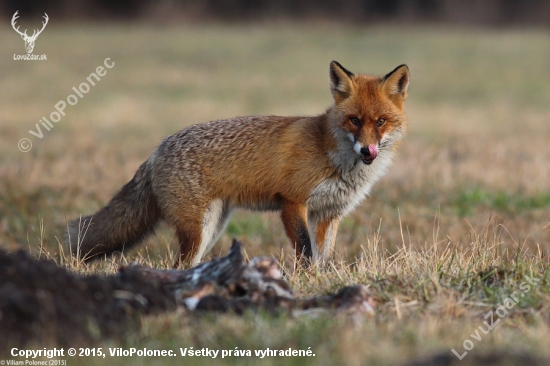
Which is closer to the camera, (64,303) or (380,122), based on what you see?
(64,303)

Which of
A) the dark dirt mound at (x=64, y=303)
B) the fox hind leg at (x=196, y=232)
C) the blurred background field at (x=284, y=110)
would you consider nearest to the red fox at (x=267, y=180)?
the fox hind leg at (x=196, y=232)

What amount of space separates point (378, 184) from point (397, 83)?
5.19m

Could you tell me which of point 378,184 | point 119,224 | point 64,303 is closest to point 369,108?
point 119,224

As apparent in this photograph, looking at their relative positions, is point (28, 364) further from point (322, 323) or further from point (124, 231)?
point (124, 231)

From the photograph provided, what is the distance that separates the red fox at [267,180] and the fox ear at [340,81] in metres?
0.01

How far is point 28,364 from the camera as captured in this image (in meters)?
3.73

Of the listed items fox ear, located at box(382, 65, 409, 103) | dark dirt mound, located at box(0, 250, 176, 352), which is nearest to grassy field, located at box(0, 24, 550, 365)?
dark dirt mound, located at box(0, 250, 176, 352)

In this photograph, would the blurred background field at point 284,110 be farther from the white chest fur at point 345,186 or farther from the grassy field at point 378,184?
the white chest fur at point 345,186

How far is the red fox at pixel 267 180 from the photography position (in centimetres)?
705

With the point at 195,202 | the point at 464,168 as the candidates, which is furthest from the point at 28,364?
the point at 464,168

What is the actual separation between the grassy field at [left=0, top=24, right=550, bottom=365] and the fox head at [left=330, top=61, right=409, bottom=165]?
83 centimetres

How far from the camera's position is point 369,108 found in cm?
678

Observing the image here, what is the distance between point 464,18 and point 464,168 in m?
28.0

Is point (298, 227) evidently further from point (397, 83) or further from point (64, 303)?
point (64, 303)
